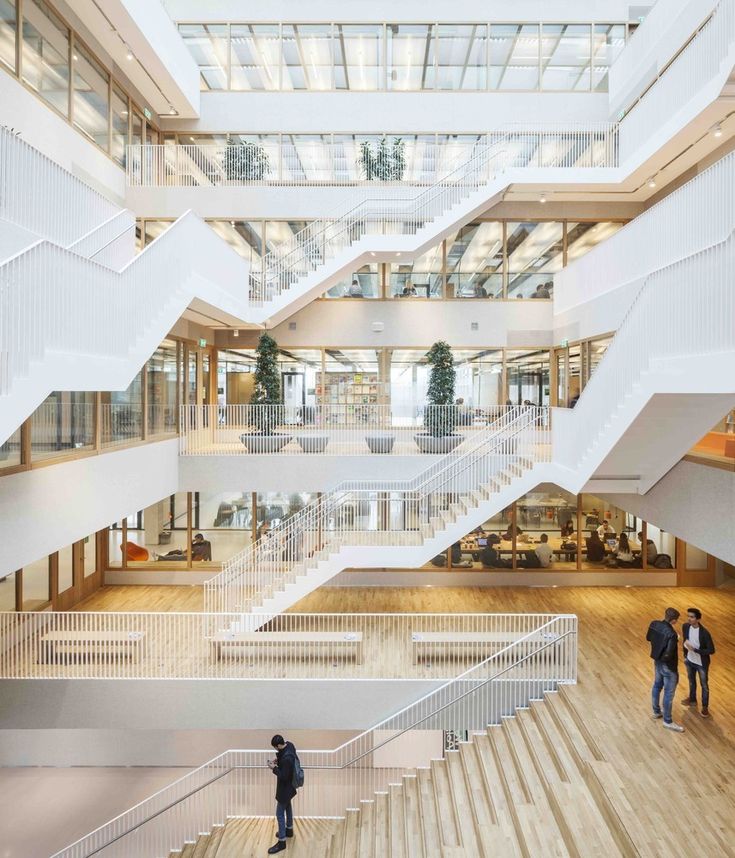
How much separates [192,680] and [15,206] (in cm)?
806

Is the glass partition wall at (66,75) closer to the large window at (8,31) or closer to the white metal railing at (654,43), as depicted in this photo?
the large window at (8,31)

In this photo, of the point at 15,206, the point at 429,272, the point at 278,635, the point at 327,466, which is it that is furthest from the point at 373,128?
the point at 278,635

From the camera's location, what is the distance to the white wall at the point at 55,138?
10.7 meters

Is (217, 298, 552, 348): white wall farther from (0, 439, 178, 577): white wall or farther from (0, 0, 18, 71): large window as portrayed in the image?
(0, 0, 18, 71): large window

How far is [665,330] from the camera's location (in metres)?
7.89

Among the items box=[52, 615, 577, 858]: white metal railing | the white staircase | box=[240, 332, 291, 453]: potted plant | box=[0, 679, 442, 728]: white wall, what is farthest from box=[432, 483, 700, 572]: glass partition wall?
box=[0, 679, 442, 728]: white wall

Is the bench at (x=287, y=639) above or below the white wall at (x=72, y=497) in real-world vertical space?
below

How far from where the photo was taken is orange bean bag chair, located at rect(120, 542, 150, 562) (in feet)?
55.5

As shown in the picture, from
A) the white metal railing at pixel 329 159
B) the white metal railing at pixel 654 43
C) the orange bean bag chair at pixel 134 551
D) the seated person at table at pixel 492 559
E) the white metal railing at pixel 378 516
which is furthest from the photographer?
the seated person at table at pixel 492 559

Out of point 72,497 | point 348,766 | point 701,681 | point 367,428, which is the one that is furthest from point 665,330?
point 72,497

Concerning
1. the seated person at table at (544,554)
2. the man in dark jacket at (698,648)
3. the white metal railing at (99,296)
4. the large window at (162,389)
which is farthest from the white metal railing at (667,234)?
the large window at (162,389)

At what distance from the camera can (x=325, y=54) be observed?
17.7 m

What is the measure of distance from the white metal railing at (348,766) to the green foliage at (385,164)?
12.6 metres

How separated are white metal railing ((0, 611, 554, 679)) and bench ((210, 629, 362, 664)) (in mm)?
18
